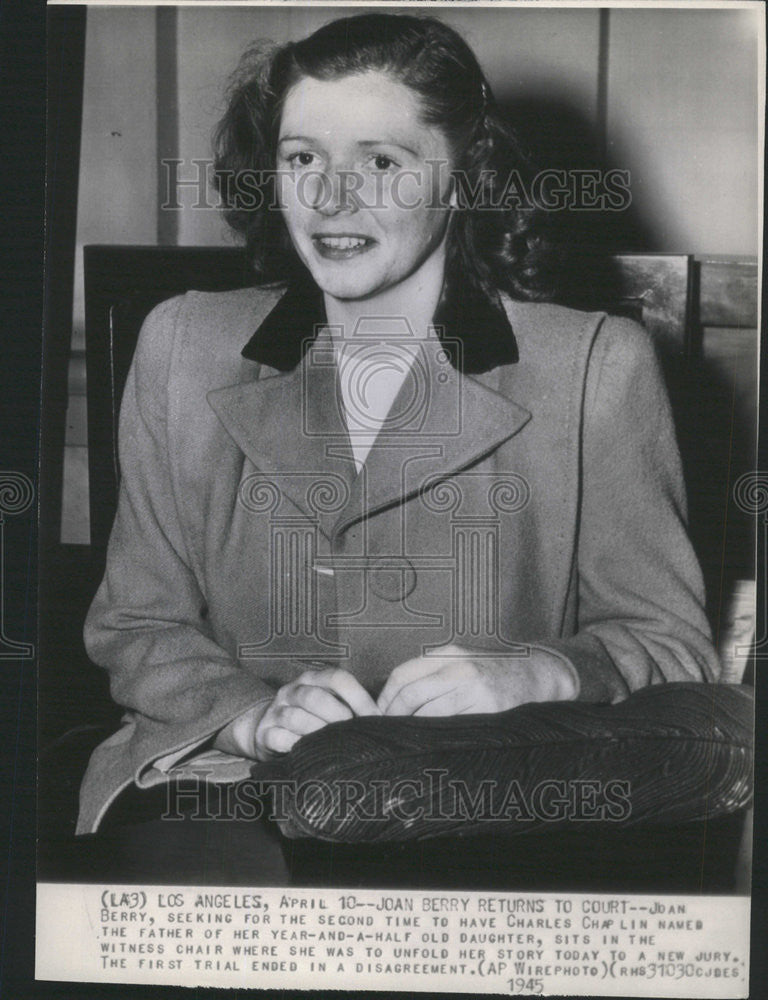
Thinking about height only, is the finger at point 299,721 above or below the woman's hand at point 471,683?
below

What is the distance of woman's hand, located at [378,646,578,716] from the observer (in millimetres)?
1404

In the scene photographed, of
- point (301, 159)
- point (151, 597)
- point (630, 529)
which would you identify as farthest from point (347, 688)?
A: point (301, 159)

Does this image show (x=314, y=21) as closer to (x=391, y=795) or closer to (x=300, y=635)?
(x=300, y=635)

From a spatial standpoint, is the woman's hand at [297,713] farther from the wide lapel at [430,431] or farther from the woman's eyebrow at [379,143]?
the woman's eyebrow at [379,143]

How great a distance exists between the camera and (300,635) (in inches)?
57.3

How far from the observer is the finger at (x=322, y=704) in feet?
4.60

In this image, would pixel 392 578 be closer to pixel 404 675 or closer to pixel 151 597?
pixel 404 675

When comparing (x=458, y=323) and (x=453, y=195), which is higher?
(x=453, y=195)

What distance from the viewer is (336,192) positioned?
1.41 meters

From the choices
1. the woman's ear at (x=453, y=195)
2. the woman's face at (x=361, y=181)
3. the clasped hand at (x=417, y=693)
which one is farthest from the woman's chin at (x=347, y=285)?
the clasped hand at (x=417, y=693)

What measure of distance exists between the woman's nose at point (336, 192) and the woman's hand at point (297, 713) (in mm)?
567

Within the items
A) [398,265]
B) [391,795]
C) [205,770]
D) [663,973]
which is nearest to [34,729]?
[205,770]

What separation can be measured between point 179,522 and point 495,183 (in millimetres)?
578

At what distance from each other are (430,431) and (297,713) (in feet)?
1.25
